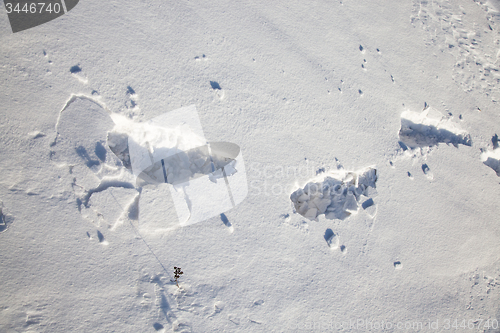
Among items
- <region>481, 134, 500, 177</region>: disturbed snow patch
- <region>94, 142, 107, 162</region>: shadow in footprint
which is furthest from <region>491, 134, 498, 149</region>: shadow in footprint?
<region>94, 142, 107, 162</region>: shadow in footprint

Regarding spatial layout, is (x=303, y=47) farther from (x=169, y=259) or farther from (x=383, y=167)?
(x=169, y=259)

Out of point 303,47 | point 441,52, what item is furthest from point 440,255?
point 303,47

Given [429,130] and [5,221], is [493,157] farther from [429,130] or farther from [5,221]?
[5,221]

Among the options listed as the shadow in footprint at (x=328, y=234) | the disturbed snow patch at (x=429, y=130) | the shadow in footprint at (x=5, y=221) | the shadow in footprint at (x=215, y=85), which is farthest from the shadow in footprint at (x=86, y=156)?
the disturbed snow patch at (x=429, y=130)

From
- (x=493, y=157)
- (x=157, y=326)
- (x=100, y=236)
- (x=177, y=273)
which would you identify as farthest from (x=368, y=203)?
(x=100, y=236)

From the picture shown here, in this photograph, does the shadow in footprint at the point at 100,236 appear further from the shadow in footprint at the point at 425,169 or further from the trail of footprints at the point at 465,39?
the trail of footprints at the point at 465,39

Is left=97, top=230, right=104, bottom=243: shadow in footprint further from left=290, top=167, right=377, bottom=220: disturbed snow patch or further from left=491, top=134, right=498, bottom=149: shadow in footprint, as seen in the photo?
left=491, top=134, right=498, bottom=149: shadow in footprint
